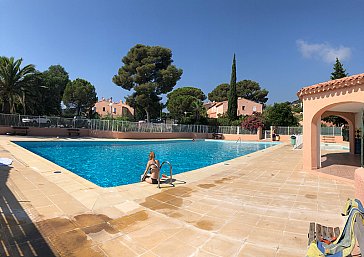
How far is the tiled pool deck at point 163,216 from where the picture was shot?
9.03 feet

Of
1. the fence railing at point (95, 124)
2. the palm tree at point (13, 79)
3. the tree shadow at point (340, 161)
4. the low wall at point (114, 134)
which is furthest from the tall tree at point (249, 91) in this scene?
the tree shadow at point (340, 161)

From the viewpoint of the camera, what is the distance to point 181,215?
12.6 feet

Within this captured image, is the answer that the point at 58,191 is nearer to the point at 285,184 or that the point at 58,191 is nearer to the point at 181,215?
the point at 181,215

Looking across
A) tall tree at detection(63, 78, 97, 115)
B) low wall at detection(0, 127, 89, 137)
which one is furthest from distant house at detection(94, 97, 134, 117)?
low wall at detection(0, 127, 89, 137)

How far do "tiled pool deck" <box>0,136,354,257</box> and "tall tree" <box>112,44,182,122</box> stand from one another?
2705 centimetres

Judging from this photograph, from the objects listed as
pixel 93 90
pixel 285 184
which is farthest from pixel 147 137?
pixel 285 184

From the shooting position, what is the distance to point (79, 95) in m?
34.1

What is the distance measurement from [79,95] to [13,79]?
14106 mm

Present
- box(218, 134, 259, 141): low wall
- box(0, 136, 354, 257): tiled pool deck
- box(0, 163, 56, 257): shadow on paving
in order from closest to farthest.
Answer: box(0, 163, 56, 257): shadow on paving → box(0, 136, 354, 257): tiled pool deck → box(218, 134, 259, 141): low wall

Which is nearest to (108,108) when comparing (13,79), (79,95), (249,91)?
(79,95)

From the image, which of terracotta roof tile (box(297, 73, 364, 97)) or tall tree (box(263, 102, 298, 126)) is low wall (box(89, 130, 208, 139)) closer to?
tall tree (box(263, 102, 298, 126))

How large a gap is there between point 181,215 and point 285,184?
3.81m

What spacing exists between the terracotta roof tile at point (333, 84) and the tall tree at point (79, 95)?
33413mm

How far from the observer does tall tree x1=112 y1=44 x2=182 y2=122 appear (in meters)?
32.3
